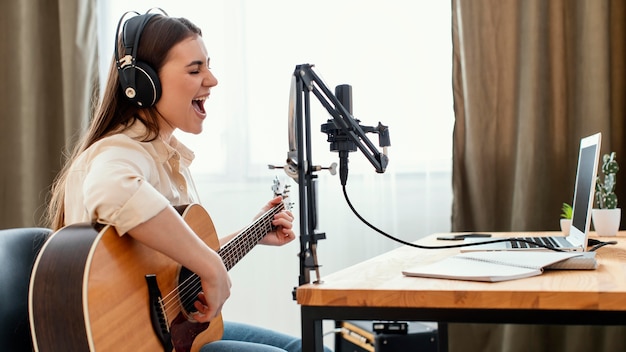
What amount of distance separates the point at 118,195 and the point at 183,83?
400mm

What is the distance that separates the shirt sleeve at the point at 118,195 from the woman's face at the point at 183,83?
10.1 inches

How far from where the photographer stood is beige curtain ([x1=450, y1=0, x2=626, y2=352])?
2.39 metres

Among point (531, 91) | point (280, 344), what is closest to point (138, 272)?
point (280, 344)

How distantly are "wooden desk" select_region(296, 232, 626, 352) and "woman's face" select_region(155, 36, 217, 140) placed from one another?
575 mm

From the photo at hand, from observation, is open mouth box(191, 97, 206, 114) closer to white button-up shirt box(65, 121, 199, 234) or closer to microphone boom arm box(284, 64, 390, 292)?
white button-up shirt box(65, 121, 199, 234)

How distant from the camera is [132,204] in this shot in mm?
1140

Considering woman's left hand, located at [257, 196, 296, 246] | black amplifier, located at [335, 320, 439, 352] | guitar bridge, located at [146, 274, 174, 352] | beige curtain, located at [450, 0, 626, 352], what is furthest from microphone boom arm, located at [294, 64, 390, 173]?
Answer: beige curtain, located at [450, 0, 626, 352]

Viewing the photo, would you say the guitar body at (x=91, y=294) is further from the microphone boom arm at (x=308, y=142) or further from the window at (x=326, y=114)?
the window at (x=326, y=114)

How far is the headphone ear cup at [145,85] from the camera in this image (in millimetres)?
1375

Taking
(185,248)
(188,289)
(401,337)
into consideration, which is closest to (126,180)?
(185,248)

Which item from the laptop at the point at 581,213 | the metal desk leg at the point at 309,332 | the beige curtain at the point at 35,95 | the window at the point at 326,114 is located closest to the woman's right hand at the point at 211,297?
the metal desk leg at the point at 309,332

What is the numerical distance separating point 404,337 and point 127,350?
3.72 feet

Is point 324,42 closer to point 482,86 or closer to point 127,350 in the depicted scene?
point 482,86

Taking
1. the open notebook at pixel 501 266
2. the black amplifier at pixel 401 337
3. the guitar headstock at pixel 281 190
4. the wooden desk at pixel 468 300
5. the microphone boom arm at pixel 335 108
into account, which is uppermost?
the microphone boom arm at pixel 335 108
